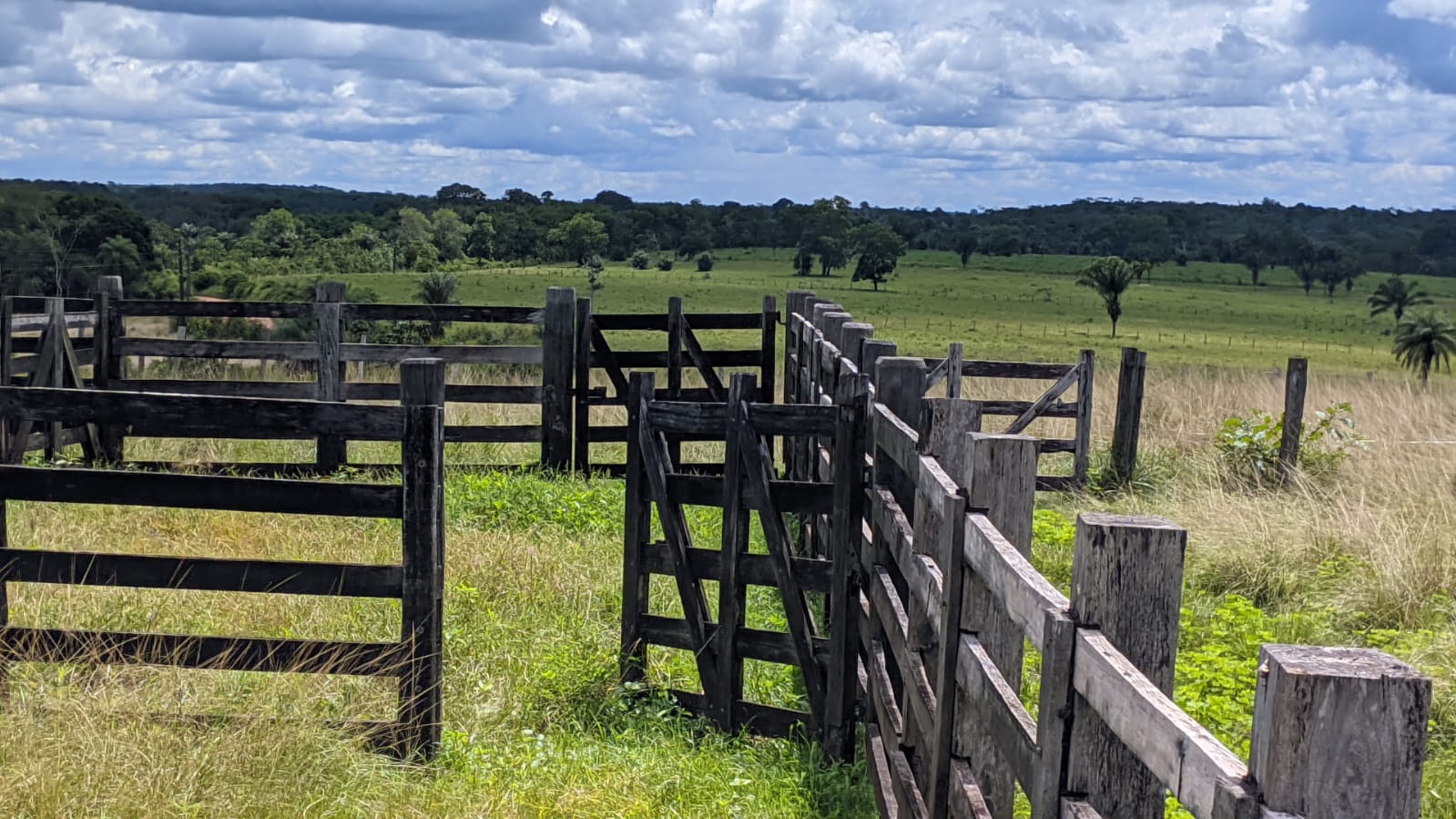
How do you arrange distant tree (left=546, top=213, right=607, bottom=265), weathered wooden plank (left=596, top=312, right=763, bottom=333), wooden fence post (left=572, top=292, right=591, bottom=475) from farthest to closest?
distant tree (left=546, top=213, right=607, bottom=265) < weathered wooden plank (left=596, top=312, right=763, bottom=333) < wooden fence post (left=572, top=292, right=591, bottom=475)

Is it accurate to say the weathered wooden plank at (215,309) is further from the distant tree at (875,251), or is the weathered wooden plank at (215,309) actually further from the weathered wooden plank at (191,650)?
the distant tree at (875,251)

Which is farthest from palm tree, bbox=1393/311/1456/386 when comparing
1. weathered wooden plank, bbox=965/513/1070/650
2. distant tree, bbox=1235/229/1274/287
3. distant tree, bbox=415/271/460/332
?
distant tree, bbox=1235/229/1274/287

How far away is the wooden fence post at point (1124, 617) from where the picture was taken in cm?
228

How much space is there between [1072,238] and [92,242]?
426 feet

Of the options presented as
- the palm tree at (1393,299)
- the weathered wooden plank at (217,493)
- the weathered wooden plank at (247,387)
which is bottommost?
the palm tree at (1393,299)

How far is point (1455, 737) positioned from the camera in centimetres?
626

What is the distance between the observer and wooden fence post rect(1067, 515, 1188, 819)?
2279mm

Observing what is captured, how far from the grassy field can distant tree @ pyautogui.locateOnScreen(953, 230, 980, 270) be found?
426 centimetres

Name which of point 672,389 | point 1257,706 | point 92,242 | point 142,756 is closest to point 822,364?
point 672,389

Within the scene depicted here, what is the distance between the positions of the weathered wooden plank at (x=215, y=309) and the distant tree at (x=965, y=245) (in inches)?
5043

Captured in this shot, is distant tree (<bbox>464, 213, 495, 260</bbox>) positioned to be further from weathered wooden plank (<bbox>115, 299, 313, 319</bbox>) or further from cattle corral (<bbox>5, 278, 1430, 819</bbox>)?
cattle corral (<bbox>5, 278, 1430, 819</bbox>)

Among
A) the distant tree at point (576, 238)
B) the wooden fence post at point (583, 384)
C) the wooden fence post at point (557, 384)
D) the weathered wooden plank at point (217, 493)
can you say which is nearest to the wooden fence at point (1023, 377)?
the wooden fence post at point (583, 384)

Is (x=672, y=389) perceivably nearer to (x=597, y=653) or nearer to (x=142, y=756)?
(x=597, y=653)

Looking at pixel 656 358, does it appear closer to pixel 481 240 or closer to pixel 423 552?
pixel 423 552
